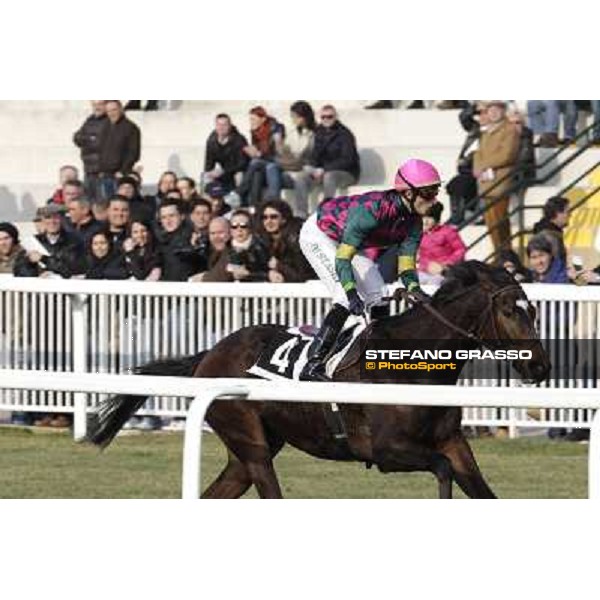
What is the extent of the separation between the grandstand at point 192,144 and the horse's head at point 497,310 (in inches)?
221

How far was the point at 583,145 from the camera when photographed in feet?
48.5

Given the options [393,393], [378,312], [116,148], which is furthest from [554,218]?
[393,393]

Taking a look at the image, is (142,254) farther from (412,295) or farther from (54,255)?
(412,295)

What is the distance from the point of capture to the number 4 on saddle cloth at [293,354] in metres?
8.53

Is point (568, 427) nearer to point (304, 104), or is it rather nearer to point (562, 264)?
point (562, 264)

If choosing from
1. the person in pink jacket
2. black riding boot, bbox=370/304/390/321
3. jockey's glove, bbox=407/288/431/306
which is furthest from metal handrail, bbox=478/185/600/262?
jockey's glove, bbox=407/288/431/306

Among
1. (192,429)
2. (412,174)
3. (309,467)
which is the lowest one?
(309,467)

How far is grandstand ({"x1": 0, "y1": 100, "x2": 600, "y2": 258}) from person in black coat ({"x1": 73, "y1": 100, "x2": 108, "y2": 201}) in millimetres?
800

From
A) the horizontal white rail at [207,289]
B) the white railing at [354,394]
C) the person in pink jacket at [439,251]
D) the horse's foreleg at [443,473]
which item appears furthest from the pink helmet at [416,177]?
the person in pink jacket at [439,251]

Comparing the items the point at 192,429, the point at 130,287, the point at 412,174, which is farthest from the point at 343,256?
the point at 130,287

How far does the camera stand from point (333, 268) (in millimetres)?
8914

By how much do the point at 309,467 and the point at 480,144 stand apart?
4.04 meters

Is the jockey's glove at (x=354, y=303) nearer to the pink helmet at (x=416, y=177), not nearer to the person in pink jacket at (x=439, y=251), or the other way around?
the pink helmet at (x=416, y=177)

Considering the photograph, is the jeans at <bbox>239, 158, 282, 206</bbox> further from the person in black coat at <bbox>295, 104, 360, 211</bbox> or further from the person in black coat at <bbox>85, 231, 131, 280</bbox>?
the person in black coat at <bbox>85, 231, 131, 280</bbox>
